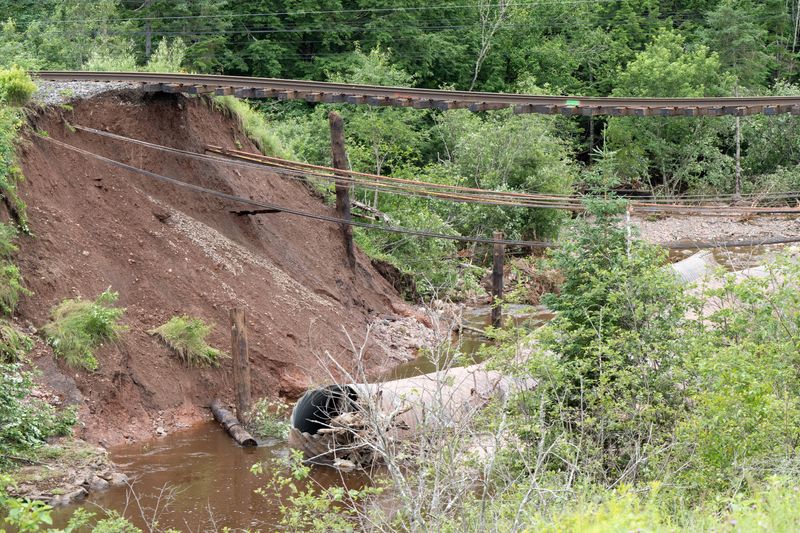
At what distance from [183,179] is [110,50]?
18563mm

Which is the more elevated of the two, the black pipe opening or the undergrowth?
the undergrowth

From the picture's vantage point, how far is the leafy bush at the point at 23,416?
1259 cm

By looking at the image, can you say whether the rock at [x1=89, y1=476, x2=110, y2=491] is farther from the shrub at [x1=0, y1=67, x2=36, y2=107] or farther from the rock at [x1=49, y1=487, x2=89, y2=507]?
the shrub at [x1=0, y1=67, x2=36, y2=107]

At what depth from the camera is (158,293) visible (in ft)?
57.5

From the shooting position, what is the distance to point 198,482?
13523 mm

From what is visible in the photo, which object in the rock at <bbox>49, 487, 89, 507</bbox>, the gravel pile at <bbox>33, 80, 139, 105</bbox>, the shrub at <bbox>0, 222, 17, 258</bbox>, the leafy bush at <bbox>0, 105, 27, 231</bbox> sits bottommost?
the rock at <bbox>49, 487, 89, 507</bbox>

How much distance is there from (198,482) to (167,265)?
227 inches

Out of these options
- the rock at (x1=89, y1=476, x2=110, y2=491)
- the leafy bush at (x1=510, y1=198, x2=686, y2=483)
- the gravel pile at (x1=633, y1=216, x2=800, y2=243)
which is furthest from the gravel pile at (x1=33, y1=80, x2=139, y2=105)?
the gravel pile at (x1=633, y1=216, x2=800, y2=243)

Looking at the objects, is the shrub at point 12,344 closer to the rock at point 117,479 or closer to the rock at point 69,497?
the rock at point 117,479

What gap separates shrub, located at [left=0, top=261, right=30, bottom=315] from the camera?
14.8m

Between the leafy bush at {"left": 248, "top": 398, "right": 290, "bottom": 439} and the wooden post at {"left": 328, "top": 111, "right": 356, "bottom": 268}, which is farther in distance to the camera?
the wooden post at {"left": 328, "top": 111, "right": 356, "bottom": 268}

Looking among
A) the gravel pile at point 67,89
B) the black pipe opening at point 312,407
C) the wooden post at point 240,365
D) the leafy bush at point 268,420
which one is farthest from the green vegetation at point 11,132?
the black pipe opening at point 312,407

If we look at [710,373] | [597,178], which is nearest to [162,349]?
[597,178]

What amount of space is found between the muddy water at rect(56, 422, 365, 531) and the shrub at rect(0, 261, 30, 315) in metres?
2.77
